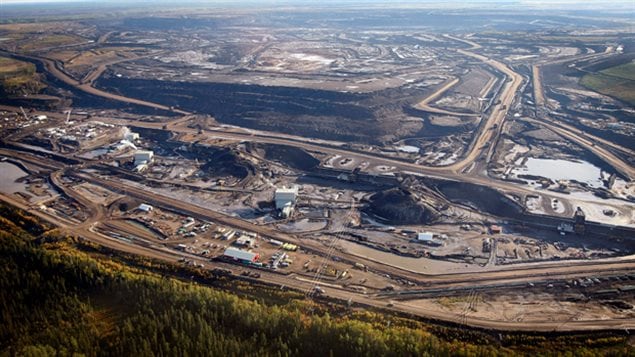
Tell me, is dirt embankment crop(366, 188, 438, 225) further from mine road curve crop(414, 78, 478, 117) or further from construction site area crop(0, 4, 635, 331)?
mine road curve crop(414, 78, 478, 117)

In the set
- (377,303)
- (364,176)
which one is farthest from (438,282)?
(364,176)

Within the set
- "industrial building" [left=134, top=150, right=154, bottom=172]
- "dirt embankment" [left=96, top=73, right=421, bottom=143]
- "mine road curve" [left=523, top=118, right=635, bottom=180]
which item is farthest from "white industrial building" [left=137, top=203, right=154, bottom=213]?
"mine road curve" [left=523, top=118, right=635, bottom=180]

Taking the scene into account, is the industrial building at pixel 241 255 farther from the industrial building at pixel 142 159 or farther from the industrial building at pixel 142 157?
the industrial building at pixel 142 157

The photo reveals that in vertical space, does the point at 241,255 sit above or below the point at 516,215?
below

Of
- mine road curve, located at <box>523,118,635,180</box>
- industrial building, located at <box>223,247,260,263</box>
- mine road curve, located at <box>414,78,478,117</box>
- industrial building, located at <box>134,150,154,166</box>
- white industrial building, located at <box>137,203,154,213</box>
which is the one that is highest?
mine road curve, located at <box>414,78,478,117</box>

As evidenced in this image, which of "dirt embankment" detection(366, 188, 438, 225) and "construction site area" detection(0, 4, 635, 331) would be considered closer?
"construction site area" detection(0, 4, 635, 331)

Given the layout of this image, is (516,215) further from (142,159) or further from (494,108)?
(142,159)
